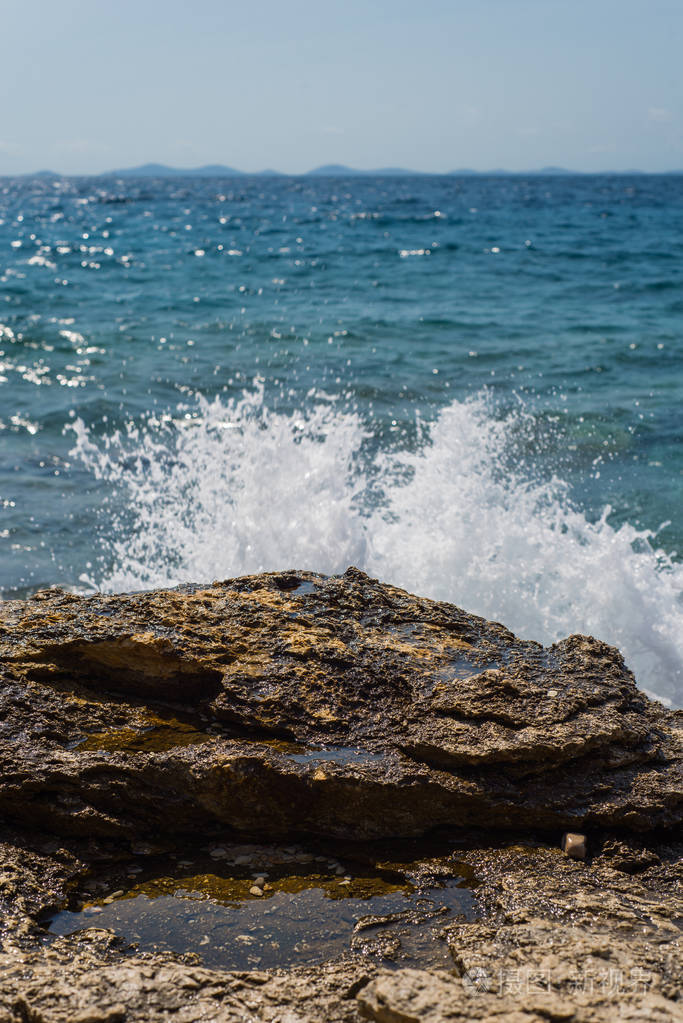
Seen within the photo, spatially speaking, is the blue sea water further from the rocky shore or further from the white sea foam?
the rocky shore

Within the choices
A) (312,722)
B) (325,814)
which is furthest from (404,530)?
(325,814)

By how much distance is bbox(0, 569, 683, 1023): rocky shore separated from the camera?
5.77ft

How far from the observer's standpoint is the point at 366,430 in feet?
24.2

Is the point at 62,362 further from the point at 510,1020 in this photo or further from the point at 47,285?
the point at 510,1020

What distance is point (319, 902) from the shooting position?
2.13 metres

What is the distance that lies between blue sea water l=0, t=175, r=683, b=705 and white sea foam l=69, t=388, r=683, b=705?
0.05ft

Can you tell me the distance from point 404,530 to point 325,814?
2696 mm

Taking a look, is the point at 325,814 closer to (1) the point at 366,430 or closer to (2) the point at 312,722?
(2) the point at 312,722

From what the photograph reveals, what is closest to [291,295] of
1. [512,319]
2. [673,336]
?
[512,319]

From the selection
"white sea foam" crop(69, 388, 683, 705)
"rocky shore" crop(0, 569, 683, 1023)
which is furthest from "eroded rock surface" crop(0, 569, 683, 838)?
"white sea foam" crop(69, 388, 683, 705)

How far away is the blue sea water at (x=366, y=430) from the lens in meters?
4.66

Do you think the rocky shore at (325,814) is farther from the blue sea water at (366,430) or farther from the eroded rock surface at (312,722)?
the blue sea water at (366,430)

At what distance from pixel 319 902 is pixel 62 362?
829 cm

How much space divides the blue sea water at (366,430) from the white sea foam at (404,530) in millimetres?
16
